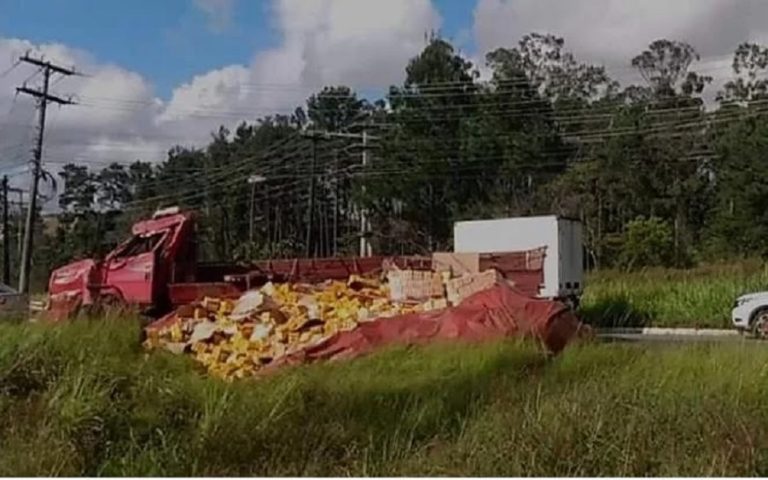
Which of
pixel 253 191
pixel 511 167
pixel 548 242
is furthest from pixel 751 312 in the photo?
pixel 253 191

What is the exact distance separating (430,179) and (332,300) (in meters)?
30.5

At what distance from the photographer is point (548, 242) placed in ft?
65.6

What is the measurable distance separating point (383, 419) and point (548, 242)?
568 inches

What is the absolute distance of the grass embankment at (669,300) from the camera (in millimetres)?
20219

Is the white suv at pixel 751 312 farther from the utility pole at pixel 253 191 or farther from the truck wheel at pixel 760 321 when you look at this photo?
the utility pole at pixel 253 191

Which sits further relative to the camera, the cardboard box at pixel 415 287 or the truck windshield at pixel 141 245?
the truck windshield at pixel 141 245

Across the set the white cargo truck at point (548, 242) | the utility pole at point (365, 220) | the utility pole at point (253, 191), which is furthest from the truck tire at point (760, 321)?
the utility pole at point (253, 191)

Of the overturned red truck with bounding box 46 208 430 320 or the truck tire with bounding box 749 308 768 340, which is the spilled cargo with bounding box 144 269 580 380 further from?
the truck tire with bounding box 749 308 768 340

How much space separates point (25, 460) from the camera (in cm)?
498

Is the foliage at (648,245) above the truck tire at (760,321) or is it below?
above

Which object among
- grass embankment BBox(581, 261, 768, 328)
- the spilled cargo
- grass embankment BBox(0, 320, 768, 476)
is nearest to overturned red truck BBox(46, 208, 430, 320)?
the spilled cargo

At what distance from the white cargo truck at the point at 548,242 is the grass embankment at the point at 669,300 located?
723 millimetres

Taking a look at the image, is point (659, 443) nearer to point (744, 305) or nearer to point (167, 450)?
point (167, 450)

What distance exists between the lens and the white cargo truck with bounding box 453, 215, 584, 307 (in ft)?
63.9
